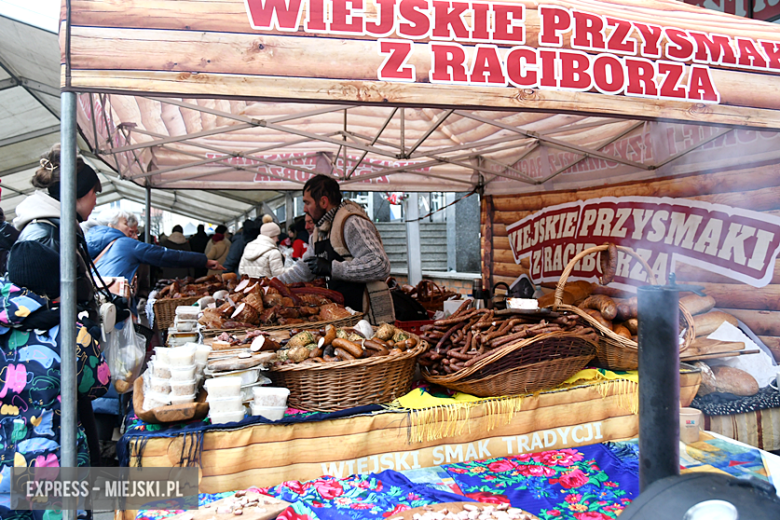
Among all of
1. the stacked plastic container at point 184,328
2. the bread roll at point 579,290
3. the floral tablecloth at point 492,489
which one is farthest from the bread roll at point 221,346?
the bread roll at point 579,290

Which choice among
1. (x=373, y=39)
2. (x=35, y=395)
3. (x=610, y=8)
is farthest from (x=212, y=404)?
(x=610, y=8)

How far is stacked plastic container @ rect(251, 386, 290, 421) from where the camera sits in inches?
95.3

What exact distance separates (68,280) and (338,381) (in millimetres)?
1343

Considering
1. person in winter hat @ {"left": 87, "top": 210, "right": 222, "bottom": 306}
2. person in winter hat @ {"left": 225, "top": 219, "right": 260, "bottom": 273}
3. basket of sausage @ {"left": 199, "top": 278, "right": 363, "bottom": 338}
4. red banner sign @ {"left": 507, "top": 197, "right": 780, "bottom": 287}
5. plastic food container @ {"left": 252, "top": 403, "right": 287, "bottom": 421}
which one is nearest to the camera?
plastic food container @ {"left": 252, "top": 403, "right": 287, "bottom": 421}

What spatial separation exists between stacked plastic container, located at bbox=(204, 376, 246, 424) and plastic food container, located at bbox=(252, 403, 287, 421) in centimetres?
9

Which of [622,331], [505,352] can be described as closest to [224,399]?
[505,352]

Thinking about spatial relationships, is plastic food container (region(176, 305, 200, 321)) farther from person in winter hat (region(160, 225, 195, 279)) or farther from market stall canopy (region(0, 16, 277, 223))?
person in winter hat (region(160, 225, 195, 279))

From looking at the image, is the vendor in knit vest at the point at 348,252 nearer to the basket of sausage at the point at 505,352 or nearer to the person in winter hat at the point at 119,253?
the basket of sausage at the point at 505,352

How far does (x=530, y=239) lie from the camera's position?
686cm

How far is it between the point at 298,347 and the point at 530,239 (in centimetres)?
499

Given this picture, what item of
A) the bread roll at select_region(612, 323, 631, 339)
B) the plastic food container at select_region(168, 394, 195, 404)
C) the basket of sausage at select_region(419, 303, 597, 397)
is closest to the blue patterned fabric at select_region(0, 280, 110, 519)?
the plastic food container at select_region(168, 394, 195, 404)

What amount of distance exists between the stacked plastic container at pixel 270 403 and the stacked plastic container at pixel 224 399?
97 mm

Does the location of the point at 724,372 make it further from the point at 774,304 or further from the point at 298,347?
the point at 298,347

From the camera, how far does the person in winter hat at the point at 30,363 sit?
218 centimetres
